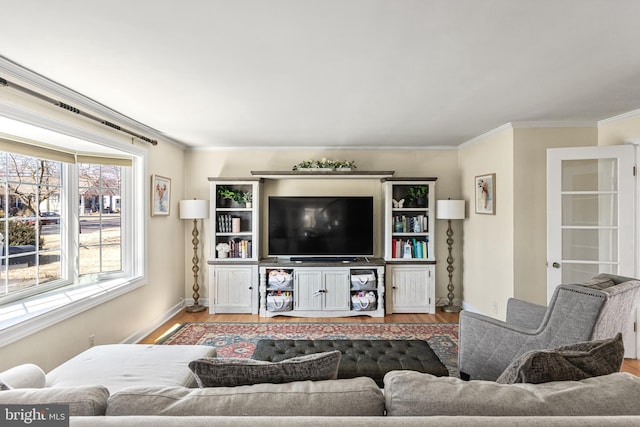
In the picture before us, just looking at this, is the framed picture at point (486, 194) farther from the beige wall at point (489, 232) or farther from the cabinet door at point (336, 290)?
the cabinet door at point (336, 290)

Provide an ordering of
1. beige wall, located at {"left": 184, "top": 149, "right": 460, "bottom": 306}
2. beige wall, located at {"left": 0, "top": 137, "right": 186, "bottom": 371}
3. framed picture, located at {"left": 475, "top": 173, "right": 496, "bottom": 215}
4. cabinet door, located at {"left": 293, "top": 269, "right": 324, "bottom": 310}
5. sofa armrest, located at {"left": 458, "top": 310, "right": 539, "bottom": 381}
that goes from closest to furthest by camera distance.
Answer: sofa armrest, located at {"left": 458, "top": 310, "right": 539, "bottom": 381} < beige wall, located at {"left": 0, "top": 137, "right": 186, "bottom": 371} < framed picture, located at {"left": 475, "top": 173, "right": 496, "bottom": 215} < cabinet door, located at {"left": 293, "top": 269, "right": 324, "bottom": 310} < beige wall, located at {"left": 184, "top": 149, "right": 460, "bottom": 306}

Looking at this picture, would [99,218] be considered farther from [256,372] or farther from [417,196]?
[417,196]

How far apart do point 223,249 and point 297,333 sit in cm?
159

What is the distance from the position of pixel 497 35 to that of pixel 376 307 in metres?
3.49

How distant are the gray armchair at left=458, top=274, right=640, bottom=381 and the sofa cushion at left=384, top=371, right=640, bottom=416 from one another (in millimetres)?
962

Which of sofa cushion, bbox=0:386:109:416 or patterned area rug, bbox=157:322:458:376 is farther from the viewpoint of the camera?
patterned area rug, bbox=157:322:458:376

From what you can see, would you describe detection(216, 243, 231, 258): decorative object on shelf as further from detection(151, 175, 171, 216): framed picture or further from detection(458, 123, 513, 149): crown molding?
detection(458, 123, 513, 149): crown molding

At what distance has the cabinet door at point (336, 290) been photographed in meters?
4.33

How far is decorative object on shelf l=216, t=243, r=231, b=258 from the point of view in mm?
4477

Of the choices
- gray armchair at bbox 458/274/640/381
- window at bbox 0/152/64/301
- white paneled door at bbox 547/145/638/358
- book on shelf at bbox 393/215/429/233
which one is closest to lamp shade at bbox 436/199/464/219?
book on shelf at bbox 393/215/429/233

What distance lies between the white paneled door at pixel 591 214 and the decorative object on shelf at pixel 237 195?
365 cm

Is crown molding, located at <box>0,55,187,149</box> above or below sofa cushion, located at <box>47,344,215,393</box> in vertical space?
above

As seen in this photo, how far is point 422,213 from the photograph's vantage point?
4.74 m

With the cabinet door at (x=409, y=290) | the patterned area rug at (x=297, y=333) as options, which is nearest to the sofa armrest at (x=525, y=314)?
the patterned area rug at (x=297, y=333)
